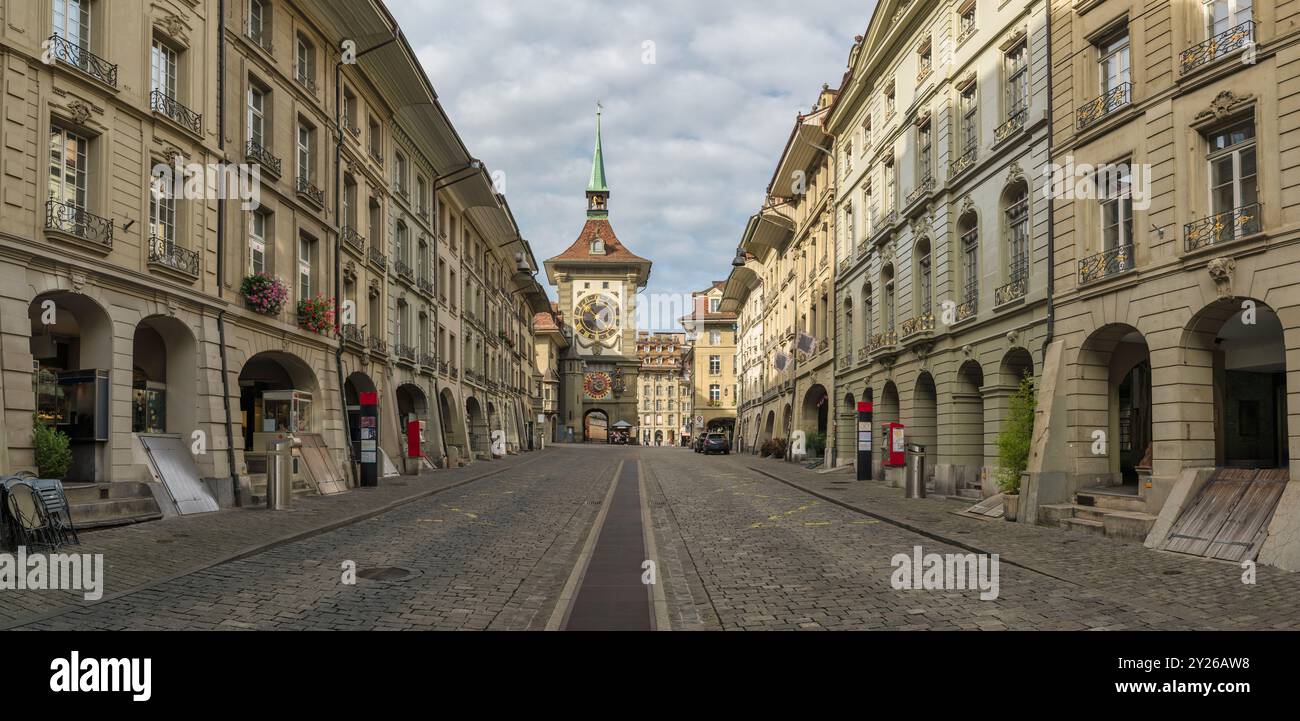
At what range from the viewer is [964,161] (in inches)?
929

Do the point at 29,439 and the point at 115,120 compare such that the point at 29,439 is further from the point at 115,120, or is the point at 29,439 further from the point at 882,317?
the point at 882,317

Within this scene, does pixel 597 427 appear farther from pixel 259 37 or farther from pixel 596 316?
pixel 259 37

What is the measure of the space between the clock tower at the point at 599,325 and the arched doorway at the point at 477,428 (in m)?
59.0

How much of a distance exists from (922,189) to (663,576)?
63.8 ft

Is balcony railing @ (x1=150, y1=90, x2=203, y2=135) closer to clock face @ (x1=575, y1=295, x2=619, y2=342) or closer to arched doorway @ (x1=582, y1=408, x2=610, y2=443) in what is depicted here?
clock face @ (x1=575, y1=295, x2=619, y2=342)

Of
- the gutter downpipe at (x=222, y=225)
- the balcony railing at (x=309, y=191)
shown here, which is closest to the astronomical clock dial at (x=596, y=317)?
the balcony railing at (x=309, y=191)

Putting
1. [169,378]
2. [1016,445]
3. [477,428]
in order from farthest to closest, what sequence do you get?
[477,428] → [169,378] → [1016,445]

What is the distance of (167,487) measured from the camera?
16812 millimetres

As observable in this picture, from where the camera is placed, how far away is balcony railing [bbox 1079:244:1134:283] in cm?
1573

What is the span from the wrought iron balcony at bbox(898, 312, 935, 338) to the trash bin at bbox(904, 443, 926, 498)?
434 centimetres

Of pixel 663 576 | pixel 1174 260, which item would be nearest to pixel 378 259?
pixel 663 576

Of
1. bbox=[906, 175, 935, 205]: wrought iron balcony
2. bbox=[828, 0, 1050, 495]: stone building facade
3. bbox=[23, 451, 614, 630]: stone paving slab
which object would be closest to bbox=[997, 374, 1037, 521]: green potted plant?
bbox=[828, 0, 1050, 495]: stone building facade
